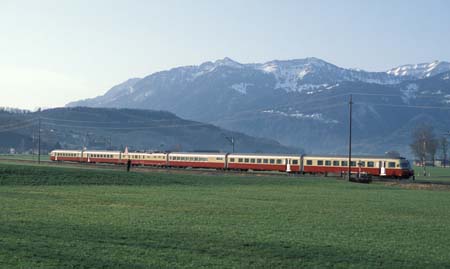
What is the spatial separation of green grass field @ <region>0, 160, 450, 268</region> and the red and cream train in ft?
135

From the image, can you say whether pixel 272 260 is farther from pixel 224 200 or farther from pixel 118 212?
pixel 224 200

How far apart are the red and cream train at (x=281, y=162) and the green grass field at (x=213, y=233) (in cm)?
4108

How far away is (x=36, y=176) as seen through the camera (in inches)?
2156

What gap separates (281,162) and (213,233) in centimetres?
6437

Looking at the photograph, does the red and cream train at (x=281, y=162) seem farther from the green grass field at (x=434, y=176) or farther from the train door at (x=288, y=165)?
the green grass field at (x=434, y=176)

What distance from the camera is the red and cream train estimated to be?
262 feet

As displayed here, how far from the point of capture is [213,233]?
22391 mm

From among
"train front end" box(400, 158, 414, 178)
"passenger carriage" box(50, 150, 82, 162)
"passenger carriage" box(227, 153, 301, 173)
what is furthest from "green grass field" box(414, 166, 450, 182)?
"passenger carriage" box(50, 150, 82, 162)

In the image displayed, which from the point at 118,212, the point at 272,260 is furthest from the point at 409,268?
the point at 118,212

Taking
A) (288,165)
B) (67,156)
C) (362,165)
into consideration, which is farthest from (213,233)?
(67,156)

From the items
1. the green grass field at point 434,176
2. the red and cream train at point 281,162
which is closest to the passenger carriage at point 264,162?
the red and cream train at point 281,162

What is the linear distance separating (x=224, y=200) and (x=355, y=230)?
14.4m

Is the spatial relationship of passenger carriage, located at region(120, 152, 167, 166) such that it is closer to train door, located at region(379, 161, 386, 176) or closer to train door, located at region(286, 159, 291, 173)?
train door, located at region(286, 159, 291, 173)

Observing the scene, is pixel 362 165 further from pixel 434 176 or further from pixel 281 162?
pixel 434 176
